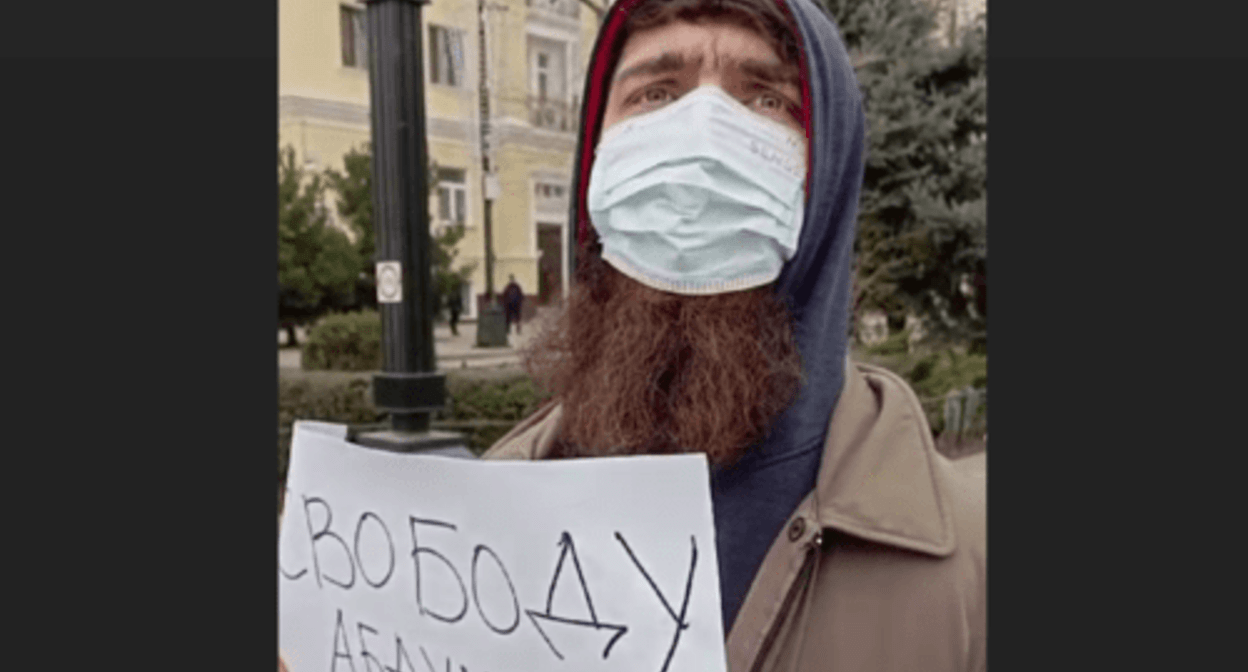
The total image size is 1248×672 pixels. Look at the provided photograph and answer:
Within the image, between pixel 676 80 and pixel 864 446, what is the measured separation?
608 mm

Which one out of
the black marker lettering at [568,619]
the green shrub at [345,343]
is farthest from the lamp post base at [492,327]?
the black marker lettering at [568,619]

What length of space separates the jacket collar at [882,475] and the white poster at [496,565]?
8.5 inches

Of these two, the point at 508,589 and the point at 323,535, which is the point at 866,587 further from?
the point at 323,535

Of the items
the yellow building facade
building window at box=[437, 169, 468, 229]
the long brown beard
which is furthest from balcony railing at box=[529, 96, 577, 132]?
the long brown beard

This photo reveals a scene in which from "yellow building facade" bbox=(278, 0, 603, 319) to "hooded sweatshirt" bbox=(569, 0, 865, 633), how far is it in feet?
3.81

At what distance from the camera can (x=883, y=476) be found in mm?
1235

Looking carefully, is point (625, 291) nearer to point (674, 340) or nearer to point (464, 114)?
point (674, 340)

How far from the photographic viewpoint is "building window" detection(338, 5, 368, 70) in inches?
111

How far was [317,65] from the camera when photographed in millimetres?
2934

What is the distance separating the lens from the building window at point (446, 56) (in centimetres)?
277

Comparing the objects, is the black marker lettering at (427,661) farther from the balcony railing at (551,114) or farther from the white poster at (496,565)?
the balcony railing at (551,114)

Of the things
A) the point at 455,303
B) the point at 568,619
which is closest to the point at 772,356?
the point at 568,619

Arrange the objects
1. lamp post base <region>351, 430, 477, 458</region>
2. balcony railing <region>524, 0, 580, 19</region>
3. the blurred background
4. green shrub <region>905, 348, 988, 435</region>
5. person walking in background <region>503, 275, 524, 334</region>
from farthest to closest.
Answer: green shrub <region>905, 348, 988, 435</region> → the blurred background → person walking in background <region>503, 275, 524, 334</region> → balcony railing <region>524, 0, 580, 19</region> → lamp post base <region>351, 430, 477, 458</region>

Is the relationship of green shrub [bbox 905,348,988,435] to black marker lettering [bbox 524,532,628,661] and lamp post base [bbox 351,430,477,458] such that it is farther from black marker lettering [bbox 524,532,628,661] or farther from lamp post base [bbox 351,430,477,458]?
black marker lettering [bbox 524,532,628,661]
